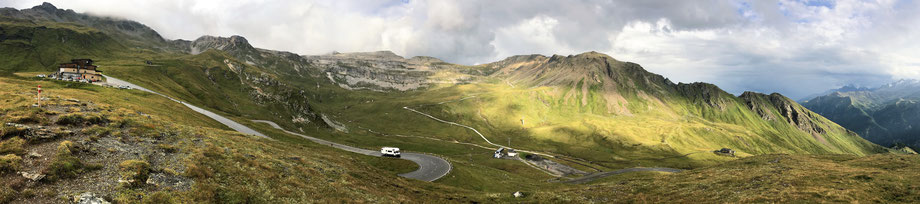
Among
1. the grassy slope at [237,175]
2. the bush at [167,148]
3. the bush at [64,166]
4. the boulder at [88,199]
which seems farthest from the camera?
the bush at [167,148]

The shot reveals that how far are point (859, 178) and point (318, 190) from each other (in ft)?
204

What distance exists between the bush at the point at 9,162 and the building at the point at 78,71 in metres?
124

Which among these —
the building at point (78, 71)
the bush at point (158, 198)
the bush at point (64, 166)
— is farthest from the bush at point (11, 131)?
the building at point (78, 71)

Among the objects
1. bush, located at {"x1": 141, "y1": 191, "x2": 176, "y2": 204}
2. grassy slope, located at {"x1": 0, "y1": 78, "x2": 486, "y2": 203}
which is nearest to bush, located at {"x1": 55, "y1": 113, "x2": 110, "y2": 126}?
grassy slope, located at {"x1": 0, "y1": 78, "x2": 486, "y2": 203}

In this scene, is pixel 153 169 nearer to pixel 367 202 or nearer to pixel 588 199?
pixel 367 202

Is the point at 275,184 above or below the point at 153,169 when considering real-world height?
below

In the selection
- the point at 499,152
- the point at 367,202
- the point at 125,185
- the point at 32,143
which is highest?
the point at 32,143

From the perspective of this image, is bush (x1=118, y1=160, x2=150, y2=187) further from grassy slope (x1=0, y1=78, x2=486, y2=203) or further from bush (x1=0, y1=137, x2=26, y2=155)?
bush (x1=0, y1=137, x2=26, y2=155)

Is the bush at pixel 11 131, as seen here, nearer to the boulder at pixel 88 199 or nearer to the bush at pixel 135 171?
the bush at pixel 135 171

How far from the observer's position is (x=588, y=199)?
1779 inches

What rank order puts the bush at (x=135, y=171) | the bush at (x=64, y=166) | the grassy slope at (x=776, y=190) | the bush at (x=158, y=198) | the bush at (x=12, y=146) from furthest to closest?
1. the grassy slope at (x=776, y=190)
2. the bush at (x=135, y=171)
3. the bush at (x=12, y=146)
4. the bush at (x=158, y=198)
5. the bush at (x=64, y=166)

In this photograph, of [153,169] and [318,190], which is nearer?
[153,169]

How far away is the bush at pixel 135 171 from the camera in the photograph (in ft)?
75.1

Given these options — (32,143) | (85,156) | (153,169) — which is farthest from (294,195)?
(32,143)
